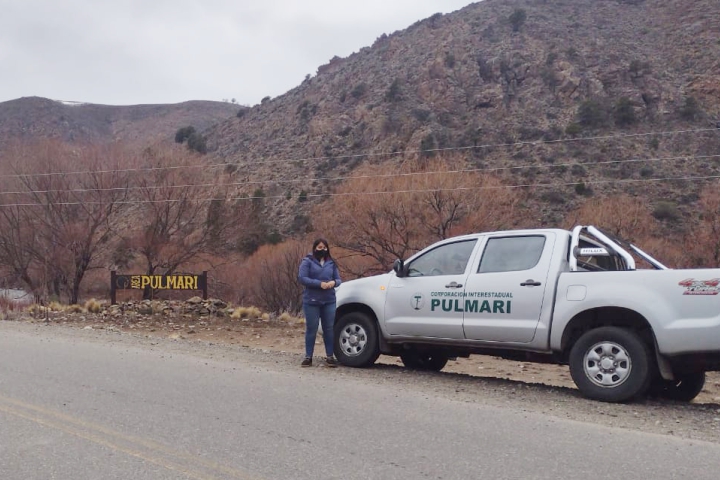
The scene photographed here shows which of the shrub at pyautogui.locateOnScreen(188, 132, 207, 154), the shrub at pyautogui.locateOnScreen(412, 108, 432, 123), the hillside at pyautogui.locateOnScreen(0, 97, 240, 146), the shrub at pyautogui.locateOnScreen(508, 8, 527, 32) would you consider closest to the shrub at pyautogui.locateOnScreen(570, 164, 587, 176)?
the shrub at pyautogui.locateOnScreen(412, 108, 432, 123)

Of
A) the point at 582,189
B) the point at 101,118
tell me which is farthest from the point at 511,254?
the point at 101,118

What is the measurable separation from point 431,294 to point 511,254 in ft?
3.64

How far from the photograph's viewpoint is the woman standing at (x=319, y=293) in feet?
31.7

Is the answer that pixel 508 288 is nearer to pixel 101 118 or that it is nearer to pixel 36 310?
pixel 36 310

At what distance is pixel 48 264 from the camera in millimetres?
33375

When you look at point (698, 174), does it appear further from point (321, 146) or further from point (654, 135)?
point (321, 146)

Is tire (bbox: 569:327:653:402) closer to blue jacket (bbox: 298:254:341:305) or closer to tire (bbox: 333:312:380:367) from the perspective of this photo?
tire (bbox: 333:312:380:367)

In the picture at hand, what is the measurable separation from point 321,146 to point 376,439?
5691 centimetres

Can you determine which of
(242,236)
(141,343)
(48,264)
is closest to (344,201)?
(242,236)

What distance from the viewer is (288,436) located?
6.07m

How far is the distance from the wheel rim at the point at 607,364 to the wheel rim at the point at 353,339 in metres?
3.11

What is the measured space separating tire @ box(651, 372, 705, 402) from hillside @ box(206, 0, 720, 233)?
112 feet

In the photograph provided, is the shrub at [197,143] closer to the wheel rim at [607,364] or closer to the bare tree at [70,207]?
the bare tree at [70,207]

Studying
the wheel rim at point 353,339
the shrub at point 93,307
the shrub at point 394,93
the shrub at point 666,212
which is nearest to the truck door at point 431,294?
the wheel rim at point 353,339
